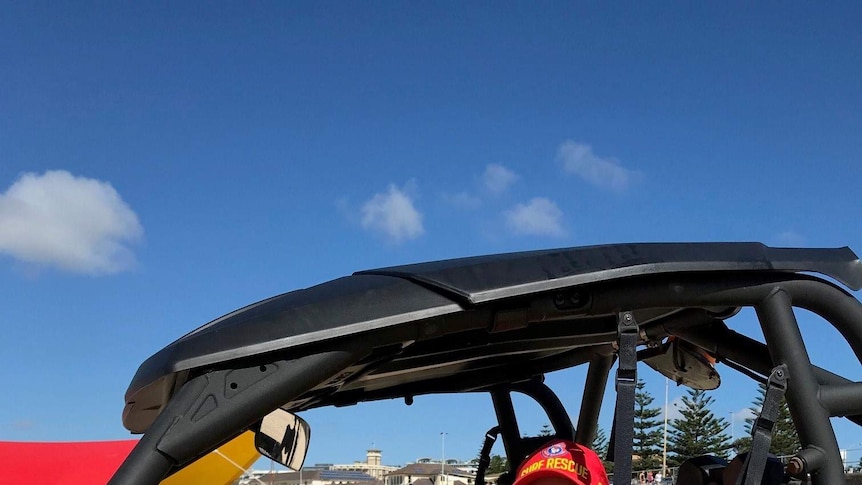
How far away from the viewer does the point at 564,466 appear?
267 centimetres

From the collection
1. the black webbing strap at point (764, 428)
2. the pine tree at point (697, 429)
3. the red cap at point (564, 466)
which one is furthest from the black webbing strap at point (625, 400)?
the pine tree at point (697, 429)

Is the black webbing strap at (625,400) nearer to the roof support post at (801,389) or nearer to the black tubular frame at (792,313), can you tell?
the black tubular frame at (792,313)

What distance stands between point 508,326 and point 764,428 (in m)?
0.81

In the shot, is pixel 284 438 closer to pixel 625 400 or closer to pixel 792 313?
pixel 625 400

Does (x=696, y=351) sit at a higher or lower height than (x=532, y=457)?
higher

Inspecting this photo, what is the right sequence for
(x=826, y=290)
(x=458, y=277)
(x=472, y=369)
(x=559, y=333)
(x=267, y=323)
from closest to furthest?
(x=267, y=323), (x=458, y=277), (x=826, y=290), (x=559, y=333), (x=472, y=369)

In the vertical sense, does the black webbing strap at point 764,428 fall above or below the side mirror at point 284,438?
below

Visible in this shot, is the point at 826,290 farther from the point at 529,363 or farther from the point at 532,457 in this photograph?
the point at 529,363

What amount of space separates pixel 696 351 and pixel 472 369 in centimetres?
110

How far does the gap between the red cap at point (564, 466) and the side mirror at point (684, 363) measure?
3.28 ft

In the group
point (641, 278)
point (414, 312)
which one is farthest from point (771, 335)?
point (414, 312)

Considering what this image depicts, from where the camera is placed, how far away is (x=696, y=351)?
3.57 m

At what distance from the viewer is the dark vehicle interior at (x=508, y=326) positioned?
233 centimetres

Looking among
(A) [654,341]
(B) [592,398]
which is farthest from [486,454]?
(A) [654,341]
